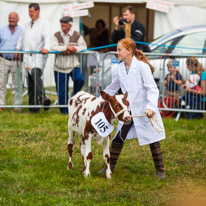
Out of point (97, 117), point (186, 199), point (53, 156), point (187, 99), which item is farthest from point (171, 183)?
point (187, 99)

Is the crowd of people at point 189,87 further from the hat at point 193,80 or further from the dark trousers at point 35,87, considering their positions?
the dark trousers at point 35,87

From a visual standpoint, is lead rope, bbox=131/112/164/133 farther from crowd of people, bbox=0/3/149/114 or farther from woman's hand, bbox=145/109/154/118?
crowd of people, bbox=0/3/149/114

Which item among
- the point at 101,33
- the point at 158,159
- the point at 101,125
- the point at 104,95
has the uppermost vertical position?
the point at 101,33

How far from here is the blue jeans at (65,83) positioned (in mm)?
11164

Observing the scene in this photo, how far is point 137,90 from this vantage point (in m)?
6.48

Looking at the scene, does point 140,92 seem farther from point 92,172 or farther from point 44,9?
point 44,9

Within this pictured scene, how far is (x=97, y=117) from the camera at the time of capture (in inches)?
244

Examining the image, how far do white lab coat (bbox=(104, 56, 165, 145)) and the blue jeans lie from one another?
4.57 meters

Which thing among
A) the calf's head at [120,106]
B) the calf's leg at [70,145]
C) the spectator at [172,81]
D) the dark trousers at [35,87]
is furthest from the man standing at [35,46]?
the calf's head at [120,106]

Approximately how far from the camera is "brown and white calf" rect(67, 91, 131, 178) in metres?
6.04

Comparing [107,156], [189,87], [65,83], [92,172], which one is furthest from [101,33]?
[107,156]

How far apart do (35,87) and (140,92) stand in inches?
202

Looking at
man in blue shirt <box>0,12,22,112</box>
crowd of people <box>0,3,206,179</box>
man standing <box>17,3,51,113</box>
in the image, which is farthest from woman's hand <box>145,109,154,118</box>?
man in blue shirt <box>0,12,22,112</box>

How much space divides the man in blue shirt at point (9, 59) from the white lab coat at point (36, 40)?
1.63 feet
